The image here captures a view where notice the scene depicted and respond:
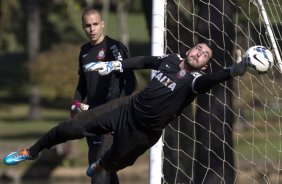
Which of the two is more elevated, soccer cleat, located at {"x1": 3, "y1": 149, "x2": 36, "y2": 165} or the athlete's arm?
the athlete's arm

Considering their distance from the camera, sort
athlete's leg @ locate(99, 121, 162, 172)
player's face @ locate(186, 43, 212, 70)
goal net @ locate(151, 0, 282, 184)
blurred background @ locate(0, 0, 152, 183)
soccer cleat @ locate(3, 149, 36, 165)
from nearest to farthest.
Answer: player's face @ locate(186, 43, 212, 70), athlete's leg @ locate(99, 121, 162, 172), soccer cleat @ locate(3, 149, 36, 165), goal net @ locate(151, 0, 282, 184), blurred background @ locate(0, 0, 152, 183)

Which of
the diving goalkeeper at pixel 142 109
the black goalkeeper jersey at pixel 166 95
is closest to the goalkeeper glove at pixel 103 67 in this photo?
the diving goalkeeper at pixel 142 109

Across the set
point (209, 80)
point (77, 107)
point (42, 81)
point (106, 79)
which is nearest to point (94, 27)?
point (106, 79)

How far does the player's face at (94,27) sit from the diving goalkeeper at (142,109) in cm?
49

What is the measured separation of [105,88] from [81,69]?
33 centimetres

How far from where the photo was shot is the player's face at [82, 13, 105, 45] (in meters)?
9.41

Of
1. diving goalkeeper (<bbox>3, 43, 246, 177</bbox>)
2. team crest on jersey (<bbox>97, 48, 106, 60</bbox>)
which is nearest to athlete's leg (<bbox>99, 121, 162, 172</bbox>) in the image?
diving goalkeeper (<bbox>3, 43, 246, 177</bbox>)

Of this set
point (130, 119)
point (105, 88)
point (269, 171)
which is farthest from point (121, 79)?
point (269, 171)

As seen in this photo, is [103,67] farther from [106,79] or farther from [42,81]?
[42,81]

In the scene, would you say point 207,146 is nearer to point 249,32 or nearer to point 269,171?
point 249,32

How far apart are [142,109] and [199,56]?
687 millimetres

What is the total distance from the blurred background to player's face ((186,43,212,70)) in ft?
16.7

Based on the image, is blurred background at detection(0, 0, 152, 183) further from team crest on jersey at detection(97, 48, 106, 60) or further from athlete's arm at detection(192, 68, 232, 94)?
athlete's arm at detection(192, 68, 232, 94)

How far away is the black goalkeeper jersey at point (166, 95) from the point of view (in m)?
8.60
